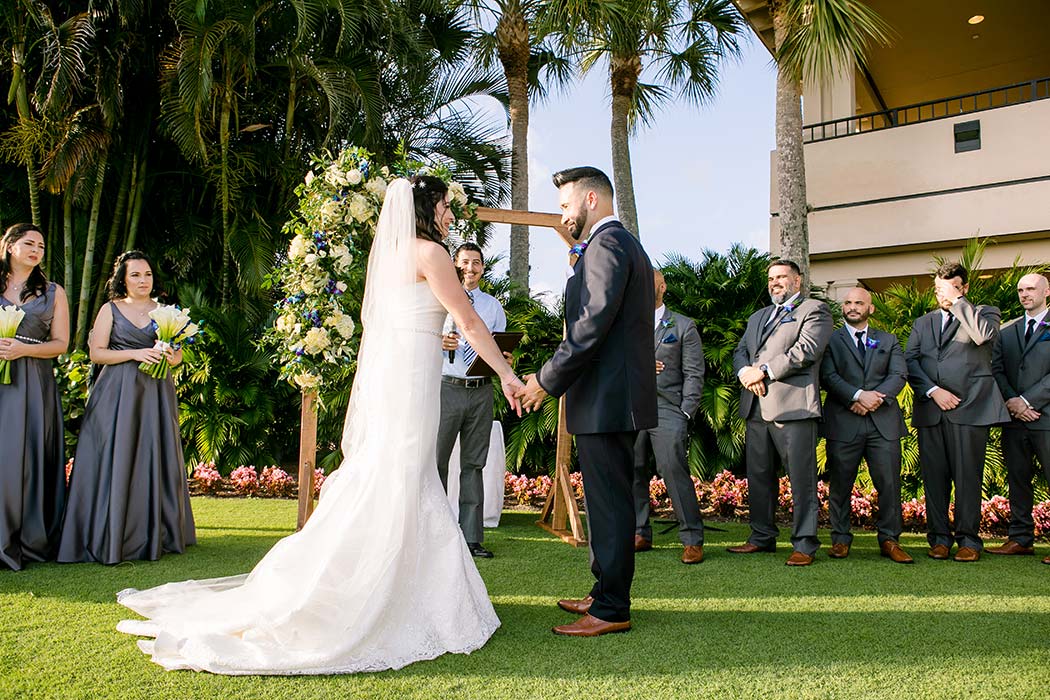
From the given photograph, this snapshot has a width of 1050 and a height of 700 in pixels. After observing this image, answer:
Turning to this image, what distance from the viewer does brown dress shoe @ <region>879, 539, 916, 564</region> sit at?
572 cm

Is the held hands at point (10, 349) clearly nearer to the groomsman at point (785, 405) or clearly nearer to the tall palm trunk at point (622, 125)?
the groomsman at point (785, 405)

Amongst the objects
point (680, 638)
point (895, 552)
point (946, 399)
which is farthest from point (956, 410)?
point (680, 638)

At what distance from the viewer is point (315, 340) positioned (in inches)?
240

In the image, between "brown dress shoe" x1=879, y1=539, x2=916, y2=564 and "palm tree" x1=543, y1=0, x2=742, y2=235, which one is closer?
"brown dress shoe" x1=879, y1=539, x2=916, y2=564

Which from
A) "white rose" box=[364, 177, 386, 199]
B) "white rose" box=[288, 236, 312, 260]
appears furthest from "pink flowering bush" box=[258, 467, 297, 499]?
"white rose" box=[364, 177, 386, 199]

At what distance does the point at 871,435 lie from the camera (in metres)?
6.03

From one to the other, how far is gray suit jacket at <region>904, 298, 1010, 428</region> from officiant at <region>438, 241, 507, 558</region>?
347 centimetres

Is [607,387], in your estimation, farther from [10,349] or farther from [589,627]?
[10,349]

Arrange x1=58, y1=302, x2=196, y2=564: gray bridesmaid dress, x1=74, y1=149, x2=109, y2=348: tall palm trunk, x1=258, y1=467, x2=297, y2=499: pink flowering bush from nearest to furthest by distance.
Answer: x1=58, y1=302, x2=196, y2=564: gray bridesmaid dress, x1=258, y1=467, x2=297, y2=499: pink flowering bush, x1=74, y1=149, x2=109, y2=348: tall palm trunk

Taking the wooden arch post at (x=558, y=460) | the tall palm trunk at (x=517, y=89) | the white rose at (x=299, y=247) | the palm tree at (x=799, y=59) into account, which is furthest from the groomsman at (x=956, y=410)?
the tall palm trunk at (x=517, y=89)

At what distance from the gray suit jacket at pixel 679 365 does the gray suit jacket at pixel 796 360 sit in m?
0.49

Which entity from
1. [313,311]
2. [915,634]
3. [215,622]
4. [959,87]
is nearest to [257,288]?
[313,311]

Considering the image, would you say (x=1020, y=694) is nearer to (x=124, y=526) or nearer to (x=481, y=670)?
(x=481, y=670)

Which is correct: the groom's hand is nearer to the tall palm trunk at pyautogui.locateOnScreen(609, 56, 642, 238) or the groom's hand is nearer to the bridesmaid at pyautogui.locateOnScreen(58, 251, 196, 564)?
the bridesmaid at pyautogui.locateOnScreen(58, 251, 196, 564)
